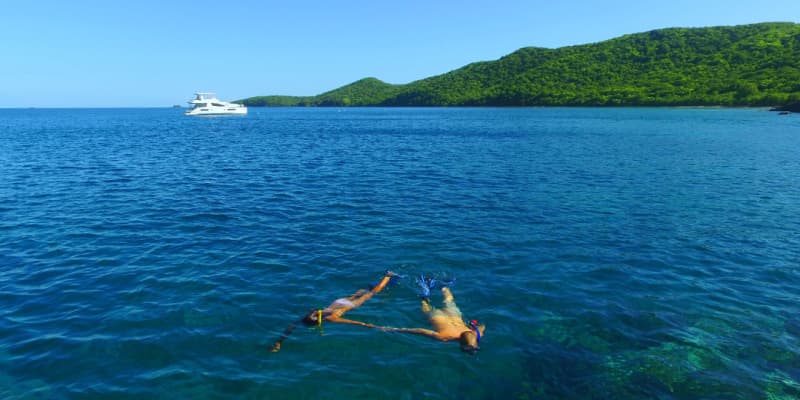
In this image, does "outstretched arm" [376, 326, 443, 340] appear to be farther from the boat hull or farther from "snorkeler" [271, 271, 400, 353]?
the boat hull

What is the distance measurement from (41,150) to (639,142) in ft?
261

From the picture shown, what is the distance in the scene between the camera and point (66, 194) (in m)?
26.9

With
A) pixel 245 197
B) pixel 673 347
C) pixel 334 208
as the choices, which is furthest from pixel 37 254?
pixel 673 347

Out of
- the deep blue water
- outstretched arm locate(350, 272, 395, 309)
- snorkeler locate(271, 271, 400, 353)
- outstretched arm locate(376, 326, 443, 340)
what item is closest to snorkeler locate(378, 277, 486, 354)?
outstretched arm locate(376, 326, 443, 340)

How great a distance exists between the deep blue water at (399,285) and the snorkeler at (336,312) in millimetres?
252

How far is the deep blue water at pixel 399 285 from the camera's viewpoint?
31.5ft

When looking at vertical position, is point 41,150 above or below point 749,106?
below

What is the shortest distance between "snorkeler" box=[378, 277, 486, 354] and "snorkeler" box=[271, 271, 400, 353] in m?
1.39

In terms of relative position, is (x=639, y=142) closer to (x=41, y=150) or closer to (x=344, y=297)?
(x=344, y=297)

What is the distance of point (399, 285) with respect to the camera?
47.3 feet

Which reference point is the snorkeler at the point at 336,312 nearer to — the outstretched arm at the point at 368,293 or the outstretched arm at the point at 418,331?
the outstretched arm at the point at 368,293

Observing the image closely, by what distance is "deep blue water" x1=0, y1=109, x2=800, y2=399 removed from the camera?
9.61 m

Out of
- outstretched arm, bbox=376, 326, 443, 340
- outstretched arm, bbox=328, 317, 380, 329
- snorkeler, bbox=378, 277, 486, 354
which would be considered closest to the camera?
snorkeler, bbox=378, 277, 486, 354

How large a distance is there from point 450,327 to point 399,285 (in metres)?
3.19
